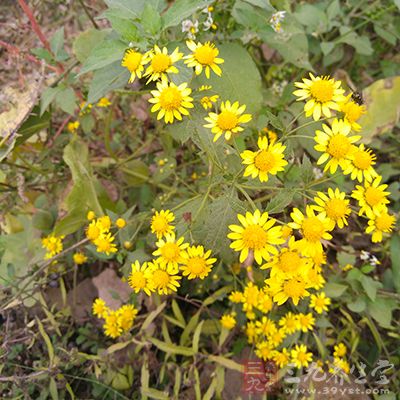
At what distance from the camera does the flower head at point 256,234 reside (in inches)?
42.3

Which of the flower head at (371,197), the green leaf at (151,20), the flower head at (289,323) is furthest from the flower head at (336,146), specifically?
the flower head at (289,323)

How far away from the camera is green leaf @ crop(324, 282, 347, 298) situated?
5.37 feet

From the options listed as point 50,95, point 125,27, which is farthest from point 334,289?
point 50,95

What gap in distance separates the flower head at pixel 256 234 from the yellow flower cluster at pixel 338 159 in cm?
7

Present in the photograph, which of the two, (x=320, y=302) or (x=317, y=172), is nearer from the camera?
(x=320, y=302)

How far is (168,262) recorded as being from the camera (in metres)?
1.18

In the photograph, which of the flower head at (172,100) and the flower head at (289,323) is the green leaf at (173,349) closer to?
the flower head at (289,323)

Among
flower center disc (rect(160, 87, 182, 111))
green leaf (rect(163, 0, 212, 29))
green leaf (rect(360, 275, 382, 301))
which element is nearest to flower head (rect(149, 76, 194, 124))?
flower center disc (rect(160, 87, 182, 111))

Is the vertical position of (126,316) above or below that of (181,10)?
below

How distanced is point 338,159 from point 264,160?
230mm

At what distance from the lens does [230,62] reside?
1.53 m

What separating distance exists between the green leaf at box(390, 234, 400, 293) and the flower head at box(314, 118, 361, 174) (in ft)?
2.65

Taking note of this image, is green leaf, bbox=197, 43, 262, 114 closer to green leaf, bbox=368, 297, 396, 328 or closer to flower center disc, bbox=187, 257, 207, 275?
flower center disc, bbox=187, 257, 207, 275

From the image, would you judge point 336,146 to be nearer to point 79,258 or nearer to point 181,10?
point 181,10
